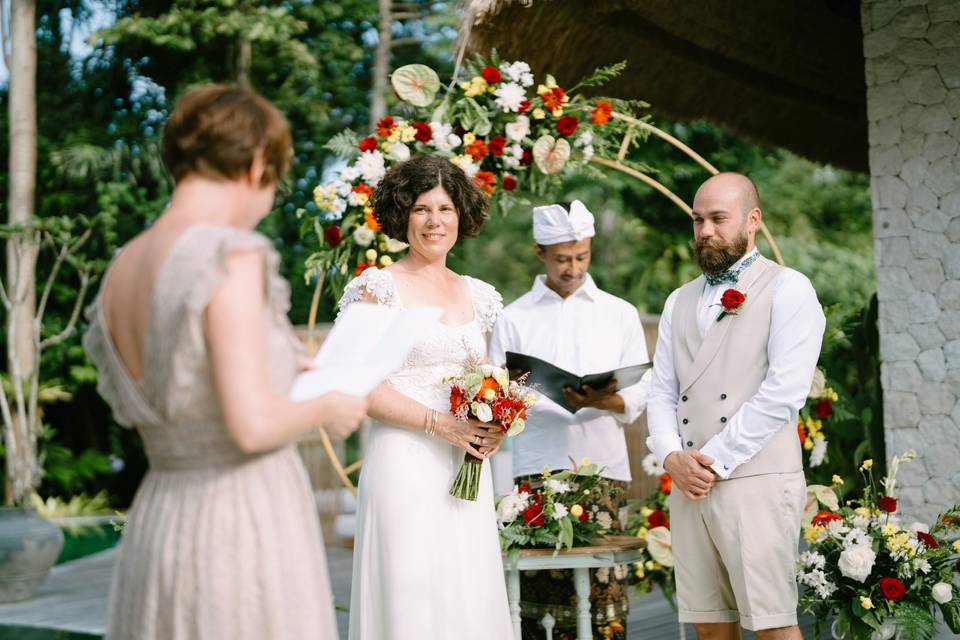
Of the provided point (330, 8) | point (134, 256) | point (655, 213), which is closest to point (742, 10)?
point (134, 256)

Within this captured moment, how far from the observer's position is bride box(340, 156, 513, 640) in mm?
3490

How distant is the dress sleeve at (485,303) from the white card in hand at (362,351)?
1.34m

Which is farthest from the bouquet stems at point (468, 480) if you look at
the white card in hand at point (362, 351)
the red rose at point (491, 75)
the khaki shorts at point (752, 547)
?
the red rose at point (491, 75)

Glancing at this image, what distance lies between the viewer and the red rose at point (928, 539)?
3840mm

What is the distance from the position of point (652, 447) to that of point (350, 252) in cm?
206

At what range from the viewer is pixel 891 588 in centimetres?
371

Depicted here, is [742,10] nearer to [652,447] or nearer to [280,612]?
[652,447]

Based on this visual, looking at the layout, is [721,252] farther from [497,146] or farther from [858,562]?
[497,146]

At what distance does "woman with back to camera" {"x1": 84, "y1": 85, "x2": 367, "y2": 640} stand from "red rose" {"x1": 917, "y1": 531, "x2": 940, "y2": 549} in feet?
8.20

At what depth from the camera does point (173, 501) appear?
2.21 metres

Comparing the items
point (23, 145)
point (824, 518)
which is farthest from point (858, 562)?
point (23, 145)

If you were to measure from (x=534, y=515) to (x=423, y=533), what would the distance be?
862 millimetres

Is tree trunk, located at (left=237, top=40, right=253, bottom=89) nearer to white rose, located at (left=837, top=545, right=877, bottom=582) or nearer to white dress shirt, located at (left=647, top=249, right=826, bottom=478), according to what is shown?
white dress shirt, located at (left=647, top=249, right=826, bottom=478)

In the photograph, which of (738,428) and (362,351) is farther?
(738,428)
